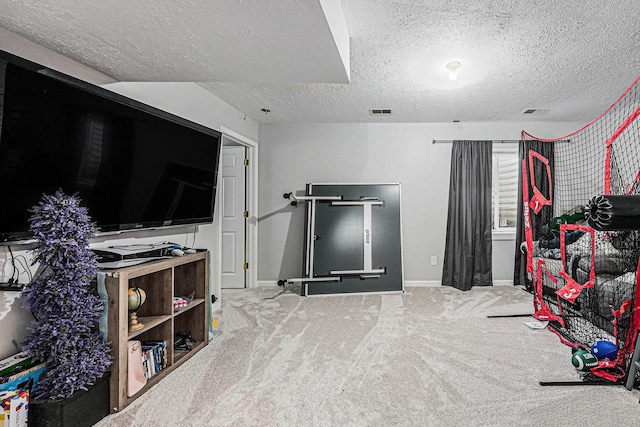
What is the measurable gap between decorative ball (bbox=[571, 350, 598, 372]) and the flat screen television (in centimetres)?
295

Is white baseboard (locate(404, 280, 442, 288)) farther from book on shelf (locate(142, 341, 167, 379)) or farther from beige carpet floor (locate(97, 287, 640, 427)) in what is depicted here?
book on shelf (locate(142, 341, 167, 379))

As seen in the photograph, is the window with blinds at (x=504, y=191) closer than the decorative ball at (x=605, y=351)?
No

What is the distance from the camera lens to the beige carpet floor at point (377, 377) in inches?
73.3

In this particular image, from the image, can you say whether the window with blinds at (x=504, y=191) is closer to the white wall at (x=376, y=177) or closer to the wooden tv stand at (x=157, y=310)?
the white wall at (x=376, y=177)

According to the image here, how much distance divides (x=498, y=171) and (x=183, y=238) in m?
4.34

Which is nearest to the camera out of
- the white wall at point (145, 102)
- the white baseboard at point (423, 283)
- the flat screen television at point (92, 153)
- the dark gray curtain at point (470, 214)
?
the flat screen television at point (92, 153)

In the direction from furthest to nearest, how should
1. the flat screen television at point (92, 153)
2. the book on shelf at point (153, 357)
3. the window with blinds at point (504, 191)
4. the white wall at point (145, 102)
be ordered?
the window with blinds at point (504, 191) → the book on shelf at point (153, 357) → the white wall at point (145, 102) → the flat screen television at point (92, 153)

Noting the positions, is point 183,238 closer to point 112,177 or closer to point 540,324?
point 112,177

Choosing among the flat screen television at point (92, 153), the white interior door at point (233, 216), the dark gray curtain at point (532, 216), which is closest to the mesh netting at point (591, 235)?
the dark gray curtain at point (532, 216)

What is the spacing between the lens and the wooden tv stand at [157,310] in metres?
1.88

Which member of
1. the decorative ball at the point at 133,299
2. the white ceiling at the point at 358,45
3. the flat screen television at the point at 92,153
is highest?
the white ceiling at the point at 358,45

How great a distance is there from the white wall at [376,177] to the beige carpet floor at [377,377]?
1.35 m

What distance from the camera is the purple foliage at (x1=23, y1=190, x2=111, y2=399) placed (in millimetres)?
1637

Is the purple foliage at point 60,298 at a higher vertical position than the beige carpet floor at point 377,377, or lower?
higher
